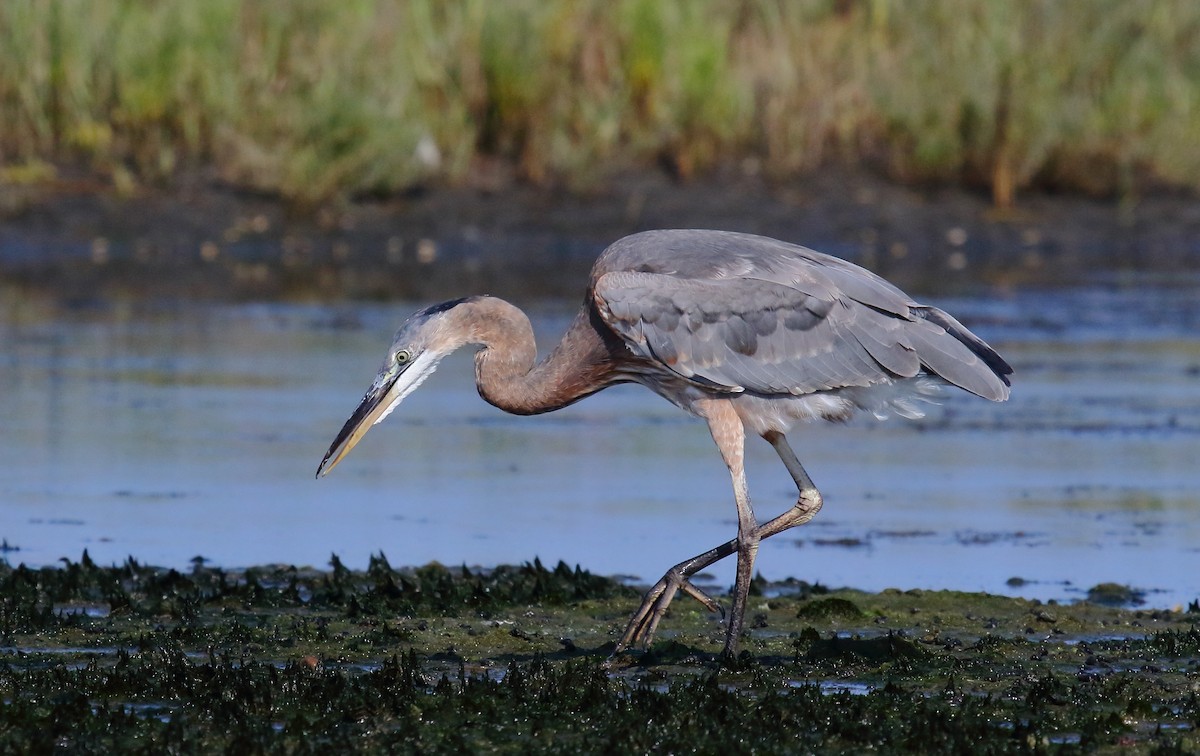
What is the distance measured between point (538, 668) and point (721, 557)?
1.19m

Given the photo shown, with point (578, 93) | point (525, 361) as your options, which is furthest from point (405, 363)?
point (578, 93)

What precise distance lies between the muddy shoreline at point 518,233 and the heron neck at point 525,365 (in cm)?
838

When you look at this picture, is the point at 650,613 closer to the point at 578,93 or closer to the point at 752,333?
the point at 752,333

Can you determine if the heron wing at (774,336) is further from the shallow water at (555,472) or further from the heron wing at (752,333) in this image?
the shallow water at (555,472)

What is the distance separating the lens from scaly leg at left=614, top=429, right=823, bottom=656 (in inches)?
249

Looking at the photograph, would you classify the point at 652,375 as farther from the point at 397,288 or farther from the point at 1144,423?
the point at 397,288

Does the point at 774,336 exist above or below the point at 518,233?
below

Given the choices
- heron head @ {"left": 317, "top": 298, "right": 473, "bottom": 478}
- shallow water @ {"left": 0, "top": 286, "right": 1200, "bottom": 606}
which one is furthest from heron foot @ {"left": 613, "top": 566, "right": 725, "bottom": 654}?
shallow water @ {"left": 0, "top": 286, "right": 1200, "bottom": 606}

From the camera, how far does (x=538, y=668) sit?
5734 mm

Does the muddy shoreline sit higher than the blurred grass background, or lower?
lower

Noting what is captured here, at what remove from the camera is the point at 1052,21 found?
1933 centimetres

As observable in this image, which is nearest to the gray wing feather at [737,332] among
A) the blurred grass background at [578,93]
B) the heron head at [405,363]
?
the heron head at [405,363]

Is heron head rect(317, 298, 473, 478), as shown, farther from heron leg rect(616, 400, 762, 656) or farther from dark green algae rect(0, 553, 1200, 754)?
heron leg rect(616, 400, 762, 656)

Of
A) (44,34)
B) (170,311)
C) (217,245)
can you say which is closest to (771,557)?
(170,311)
